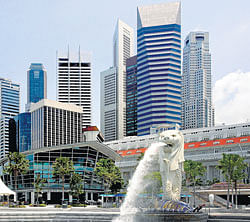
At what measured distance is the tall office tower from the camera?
18388cm

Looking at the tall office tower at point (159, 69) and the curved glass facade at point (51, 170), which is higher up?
the tall office tower at point (159, 69)

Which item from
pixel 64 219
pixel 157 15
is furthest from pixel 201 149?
pixel 157 15

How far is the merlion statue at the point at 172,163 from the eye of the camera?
3412 centimetres

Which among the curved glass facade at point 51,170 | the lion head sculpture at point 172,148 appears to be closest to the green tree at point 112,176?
the curved glass facade at point 51,170

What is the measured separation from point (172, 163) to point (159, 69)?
506ft

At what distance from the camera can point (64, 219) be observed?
3809cm

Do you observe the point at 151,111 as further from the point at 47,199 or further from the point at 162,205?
the point at 162,205

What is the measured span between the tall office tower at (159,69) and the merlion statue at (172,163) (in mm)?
145845

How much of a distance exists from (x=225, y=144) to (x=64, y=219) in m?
71.9

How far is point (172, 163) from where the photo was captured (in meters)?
34.2

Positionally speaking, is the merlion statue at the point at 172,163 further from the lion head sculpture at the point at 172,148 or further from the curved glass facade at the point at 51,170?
the curved glass facade at the point at 51,170

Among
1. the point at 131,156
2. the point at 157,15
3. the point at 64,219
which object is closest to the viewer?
the point at 64,219

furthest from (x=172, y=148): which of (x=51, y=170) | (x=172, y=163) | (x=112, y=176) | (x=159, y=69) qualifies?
(x=159, y=69)

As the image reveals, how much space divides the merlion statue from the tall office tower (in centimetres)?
14584
